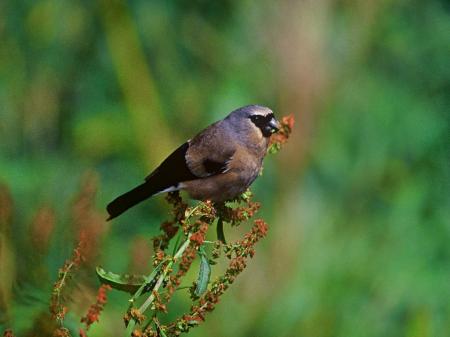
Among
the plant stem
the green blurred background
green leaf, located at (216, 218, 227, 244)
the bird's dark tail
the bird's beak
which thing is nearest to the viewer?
the plant stem

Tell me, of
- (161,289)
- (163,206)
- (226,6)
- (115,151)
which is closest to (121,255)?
(163,206)

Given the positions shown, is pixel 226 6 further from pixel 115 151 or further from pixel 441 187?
pixel 441 187

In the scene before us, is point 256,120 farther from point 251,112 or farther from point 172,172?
point 172,172

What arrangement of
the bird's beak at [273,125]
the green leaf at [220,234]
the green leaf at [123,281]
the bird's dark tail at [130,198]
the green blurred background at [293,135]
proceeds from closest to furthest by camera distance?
the green leaf at [123,281] → the green leaf at [220,234] → the bird's dark tail at [130,198] → the bird's beak at [273,125] → the green blurred background at [293,135]

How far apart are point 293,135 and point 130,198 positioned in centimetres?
69

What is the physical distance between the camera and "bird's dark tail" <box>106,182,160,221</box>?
260cm

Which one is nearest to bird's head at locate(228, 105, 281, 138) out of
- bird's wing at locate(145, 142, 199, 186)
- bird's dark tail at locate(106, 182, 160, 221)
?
bird's wing at locate(145, 142, 199, 186)

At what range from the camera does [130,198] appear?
8.69 feet

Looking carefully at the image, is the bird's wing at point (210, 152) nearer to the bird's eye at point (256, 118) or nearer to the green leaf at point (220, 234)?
the bird's eye at point (256, 118)

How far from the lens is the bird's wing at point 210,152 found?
279 cm

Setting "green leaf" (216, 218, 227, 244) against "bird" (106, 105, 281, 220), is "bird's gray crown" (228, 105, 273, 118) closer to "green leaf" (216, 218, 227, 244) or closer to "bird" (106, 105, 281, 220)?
"bird" (106, 105, 281, 220)

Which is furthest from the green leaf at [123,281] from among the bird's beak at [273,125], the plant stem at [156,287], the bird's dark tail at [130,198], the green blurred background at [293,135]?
the bird's beak at [273,125]

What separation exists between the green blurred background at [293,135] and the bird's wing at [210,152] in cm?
26

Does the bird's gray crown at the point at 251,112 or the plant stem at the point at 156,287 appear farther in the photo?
the bird's gray crown at the point at 251,112
